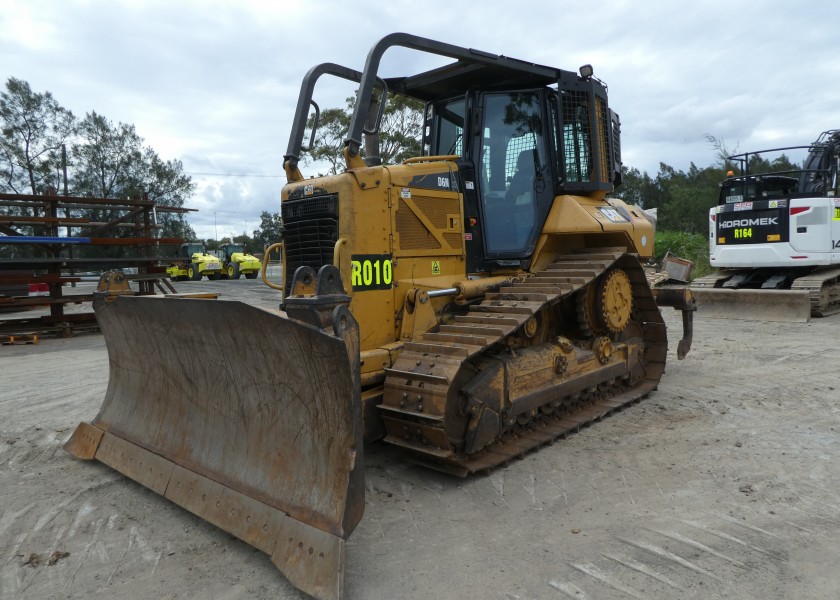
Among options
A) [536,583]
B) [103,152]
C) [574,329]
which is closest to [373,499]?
[536,583]

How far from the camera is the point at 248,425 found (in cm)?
358

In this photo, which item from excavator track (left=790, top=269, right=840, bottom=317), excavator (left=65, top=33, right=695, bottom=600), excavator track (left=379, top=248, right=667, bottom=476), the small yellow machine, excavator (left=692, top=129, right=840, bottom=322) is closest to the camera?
excavator (left=65, top=33, right=695, bottom=600)

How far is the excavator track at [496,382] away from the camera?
3918 millimetres

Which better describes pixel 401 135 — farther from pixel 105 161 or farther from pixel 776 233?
pixel 105 161

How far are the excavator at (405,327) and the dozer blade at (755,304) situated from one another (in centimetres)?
576

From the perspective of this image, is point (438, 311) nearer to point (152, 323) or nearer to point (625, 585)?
point (152, 323)

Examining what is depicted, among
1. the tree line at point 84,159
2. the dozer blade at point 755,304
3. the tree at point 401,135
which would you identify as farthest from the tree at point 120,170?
the dozer blade at point 755,304

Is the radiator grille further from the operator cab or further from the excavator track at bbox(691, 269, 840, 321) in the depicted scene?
the excavator track at bbox(691, 269, 840, 321)

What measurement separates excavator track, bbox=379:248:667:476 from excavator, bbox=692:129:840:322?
21.6 feet

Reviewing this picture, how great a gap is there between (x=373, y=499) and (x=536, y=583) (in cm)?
130

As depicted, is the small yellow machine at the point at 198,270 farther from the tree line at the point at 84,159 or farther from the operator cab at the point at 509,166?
the operator cab at the point at 509,166

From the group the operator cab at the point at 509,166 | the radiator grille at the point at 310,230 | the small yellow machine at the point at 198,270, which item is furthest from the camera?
the small yellow machine at the point at 198,270

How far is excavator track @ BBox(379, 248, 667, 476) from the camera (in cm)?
392

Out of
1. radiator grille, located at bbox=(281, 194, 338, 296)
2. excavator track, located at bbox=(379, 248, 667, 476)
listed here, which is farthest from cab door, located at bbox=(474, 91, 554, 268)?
radiator grille, located at bbox=(281, 194, 338, 296)
